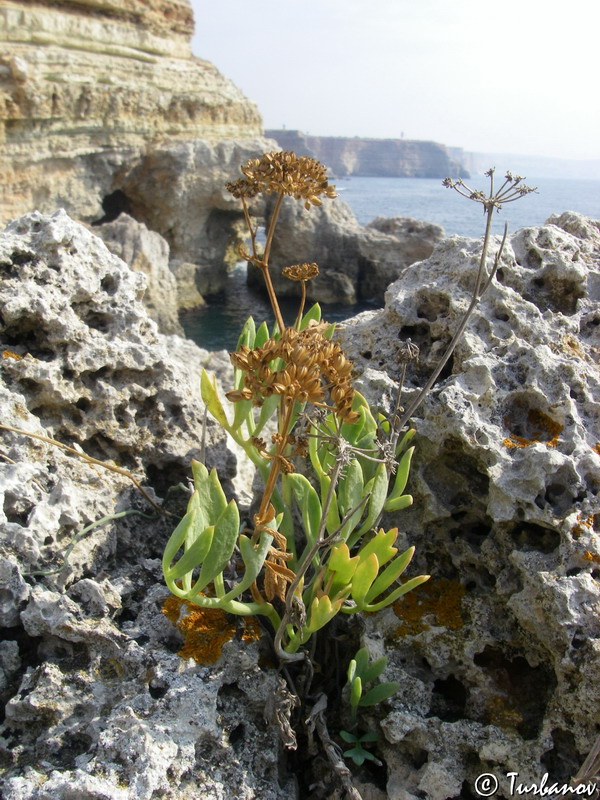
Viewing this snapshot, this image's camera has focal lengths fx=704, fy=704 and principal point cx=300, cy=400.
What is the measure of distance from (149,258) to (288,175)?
15770 mm

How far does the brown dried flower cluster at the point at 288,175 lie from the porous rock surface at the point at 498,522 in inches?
38.4

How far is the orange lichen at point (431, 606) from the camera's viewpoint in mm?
3004

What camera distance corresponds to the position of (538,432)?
3.28 m

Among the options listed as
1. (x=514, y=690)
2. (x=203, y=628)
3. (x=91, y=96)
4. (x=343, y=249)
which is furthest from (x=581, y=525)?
(x=343, y=249)

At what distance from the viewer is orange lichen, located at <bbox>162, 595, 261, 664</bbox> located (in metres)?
2.77

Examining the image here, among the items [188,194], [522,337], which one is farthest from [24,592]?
[188,194]

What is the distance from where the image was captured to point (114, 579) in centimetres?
311

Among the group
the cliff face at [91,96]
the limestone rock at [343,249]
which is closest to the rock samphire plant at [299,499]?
the cliff face at [91,96]

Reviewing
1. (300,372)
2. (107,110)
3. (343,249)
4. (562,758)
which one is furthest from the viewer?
(343,249)

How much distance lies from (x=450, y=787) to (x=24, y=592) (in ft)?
5.79

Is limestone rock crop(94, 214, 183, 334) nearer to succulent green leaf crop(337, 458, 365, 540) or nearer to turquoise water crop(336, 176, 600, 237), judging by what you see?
turquoise water crop(336, 176, 600, 237)

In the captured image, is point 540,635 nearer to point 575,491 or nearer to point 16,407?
point 575,491

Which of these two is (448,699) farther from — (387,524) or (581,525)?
(581,525)

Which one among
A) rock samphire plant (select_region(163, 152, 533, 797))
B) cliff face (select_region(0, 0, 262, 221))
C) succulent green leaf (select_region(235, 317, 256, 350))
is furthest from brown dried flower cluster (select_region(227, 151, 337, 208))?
cliff face (select_region(0, 0, 262, 221))
